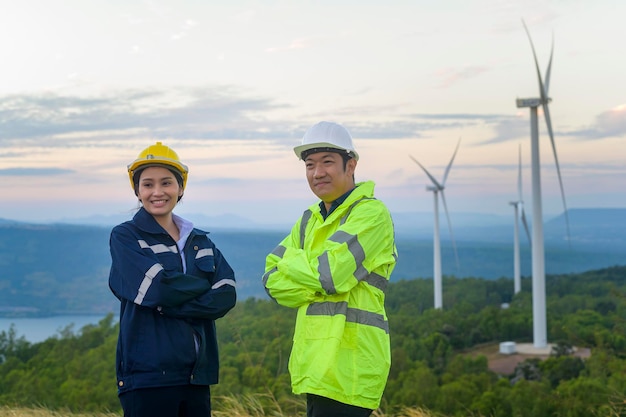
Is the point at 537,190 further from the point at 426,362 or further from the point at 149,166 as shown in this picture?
the point at 149,166

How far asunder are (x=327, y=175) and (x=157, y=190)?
101cm

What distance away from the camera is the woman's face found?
16.4 ft

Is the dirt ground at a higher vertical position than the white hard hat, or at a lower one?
lower

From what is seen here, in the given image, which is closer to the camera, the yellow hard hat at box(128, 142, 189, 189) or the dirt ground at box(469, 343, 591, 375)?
the yellow hard hat at box(128, 142, 189, 189)

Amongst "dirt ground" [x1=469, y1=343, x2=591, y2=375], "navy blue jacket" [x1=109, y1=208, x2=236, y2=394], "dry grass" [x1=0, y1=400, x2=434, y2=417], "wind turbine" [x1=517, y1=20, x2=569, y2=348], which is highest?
"wind turbine" [x1=517, y1=20, x2=569, y2=348]

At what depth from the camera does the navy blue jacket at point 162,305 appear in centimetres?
472

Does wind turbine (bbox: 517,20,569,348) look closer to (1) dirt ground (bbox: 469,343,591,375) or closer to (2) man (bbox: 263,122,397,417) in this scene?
(1) dirt ground (bbox: 469,343,591,375)

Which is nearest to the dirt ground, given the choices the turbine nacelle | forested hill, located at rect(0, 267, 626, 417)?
forested hill, located at rect(0, 267, 626, 417)

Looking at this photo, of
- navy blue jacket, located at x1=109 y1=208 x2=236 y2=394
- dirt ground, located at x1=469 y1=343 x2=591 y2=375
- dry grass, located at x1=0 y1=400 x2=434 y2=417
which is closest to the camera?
navy blue jacket, located at x1=109 y1=208 x2=236 y2=394

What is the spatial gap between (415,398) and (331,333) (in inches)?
1512

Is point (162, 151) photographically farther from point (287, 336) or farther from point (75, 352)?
point (75, 352)

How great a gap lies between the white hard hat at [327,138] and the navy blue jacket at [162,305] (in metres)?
0.92

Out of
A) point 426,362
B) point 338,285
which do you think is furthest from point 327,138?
point 426,362

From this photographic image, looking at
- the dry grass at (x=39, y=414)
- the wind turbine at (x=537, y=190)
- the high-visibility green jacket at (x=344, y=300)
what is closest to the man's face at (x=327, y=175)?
the high-visibility green jacket at (x=344, y=300)
